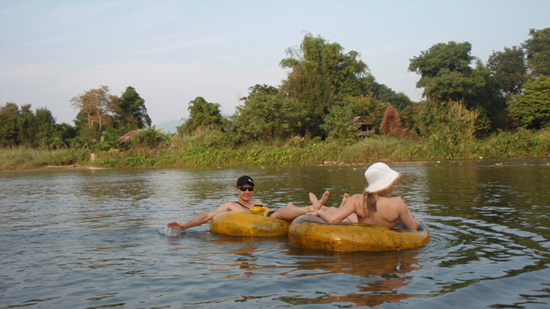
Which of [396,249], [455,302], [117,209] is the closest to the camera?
[455,302]

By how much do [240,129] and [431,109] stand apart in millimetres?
13345

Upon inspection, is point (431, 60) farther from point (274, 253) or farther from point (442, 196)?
point (274, 253)

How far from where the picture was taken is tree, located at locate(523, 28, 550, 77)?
38.7 metres

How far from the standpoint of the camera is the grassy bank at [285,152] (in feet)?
87.6

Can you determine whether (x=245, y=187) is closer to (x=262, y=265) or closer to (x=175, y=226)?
(x=175, y=226)

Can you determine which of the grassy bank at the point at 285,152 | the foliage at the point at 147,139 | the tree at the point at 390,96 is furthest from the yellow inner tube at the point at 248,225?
the tree at the point at 390,96

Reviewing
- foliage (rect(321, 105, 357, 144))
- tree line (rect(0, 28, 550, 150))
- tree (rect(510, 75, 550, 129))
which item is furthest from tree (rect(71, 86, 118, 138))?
tree (rect(510, 75, 550, 129))

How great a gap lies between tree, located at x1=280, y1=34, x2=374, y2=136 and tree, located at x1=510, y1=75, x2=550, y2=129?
44.5 feet

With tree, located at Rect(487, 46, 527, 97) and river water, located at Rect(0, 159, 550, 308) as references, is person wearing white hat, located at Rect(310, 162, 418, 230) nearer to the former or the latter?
river water, located at Rect(0, 159, 550, 308)

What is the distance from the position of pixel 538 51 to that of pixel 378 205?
45630 mm

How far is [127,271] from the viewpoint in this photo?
561cm

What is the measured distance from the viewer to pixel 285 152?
30.6 m

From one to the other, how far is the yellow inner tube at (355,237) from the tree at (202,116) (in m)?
31.5

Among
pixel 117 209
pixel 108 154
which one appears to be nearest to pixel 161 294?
pixel 117 209
